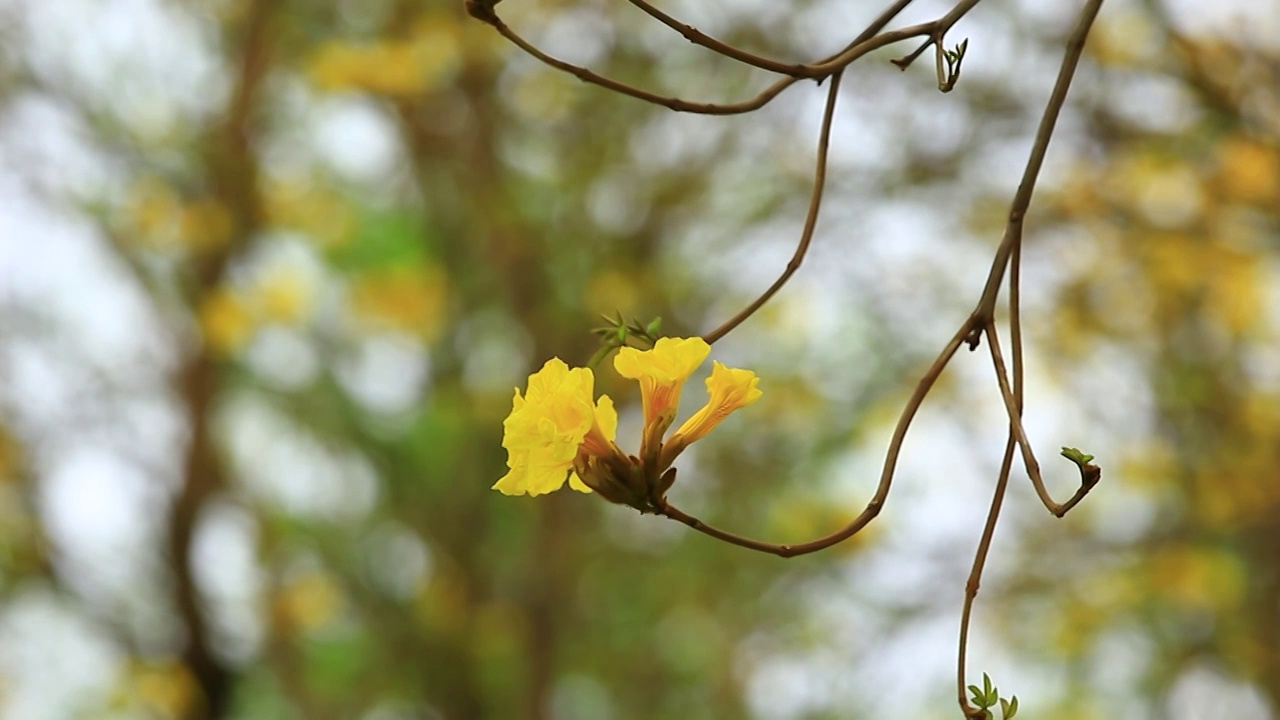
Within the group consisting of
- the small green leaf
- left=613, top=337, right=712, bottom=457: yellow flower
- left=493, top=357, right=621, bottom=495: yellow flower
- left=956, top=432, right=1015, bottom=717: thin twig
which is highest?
left=613, top=337, right=712, bottom=457: yellow flower

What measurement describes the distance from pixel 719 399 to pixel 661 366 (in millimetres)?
33

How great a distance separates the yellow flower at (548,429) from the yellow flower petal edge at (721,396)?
0.14 ft

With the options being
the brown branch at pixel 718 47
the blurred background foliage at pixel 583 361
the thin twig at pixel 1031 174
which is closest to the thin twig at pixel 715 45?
the brown branch at pixel 718 47

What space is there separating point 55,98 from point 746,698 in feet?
6.51

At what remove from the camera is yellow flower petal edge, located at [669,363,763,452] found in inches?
21.5

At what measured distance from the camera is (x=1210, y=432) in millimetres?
2422

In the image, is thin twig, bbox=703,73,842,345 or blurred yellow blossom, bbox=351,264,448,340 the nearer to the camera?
thin twig, bbox=703,73,842,345

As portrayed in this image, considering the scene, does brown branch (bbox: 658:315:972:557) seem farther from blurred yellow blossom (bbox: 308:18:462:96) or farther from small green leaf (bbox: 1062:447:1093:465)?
blurred yellow blossom (bbox: 308:18:462:96)

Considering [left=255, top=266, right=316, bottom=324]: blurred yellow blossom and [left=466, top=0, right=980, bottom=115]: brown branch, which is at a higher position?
[left=255, top=266, right=316, bottom=324]: blurred yellow blossom

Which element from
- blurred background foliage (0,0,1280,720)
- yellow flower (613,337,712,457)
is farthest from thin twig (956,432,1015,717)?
blurred background foliage (0,0,1280,720)

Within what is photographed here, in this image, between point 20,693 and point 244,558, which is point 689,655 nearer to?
point 244,558

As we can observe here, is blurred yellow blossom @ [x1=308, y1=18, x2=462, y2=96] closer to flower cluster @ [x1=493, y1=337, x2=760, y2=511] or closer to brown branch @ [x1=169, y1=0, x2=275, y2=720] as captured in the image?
brown branch @ [x1=169, y1=0, x2=275, y2=720]

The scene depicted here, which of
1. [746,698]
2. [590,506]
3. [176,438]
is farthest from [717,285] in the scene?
[176,438]

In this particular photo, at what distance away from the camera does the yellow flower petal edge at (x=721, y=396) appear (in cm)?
55
